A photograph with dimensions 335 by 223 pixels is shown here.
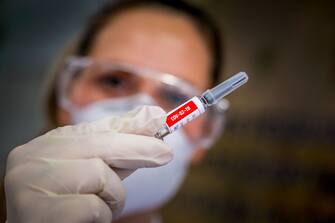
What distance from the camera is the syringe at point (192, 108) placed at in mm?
451

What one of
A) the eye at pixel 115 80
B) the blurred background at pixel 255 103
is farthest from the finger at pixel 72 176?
the blurred background at pixel 255 103

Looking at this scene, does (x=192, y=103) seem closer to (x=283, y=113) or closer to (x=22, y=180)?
(x=22, y=180)

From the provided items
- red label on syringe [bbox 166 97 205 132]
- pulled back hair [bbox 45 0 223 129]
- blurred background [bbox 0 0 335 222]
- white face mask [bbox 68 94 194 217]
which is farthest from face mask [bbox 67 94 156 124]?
blurred background [bbox 0 0 335 222]

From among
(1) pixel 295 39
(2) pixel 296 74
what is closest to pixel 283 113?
(2) pixel 296 74

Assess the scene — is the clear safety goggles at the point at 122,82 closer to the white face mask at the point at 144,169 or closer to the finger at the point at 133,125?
the white face mask at the point at 144,169

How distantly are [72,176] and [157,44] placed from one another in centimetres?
49

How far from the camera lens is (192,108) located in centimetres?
46

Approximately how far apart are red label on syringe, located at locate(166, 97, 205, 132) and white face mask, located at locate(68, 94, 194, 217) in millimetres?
257

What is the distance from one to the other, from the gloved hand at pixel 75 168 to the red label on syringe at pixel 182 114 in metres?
0.01

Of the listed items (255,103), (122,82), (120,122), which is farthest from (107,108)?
(255,103)

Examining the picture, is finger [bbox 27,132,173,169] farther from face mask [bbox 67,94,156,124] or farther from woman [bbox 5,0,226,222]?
face mask [bbox 67,94,156,124]

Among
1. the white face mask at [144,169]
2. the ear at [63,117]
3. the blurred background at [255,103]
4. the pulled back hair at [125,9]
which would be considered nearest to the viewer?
the white face mask at [144,169]

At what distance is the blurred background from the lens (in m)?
1.31

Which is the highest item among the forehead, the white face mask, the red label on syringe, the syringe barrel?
the forehead
